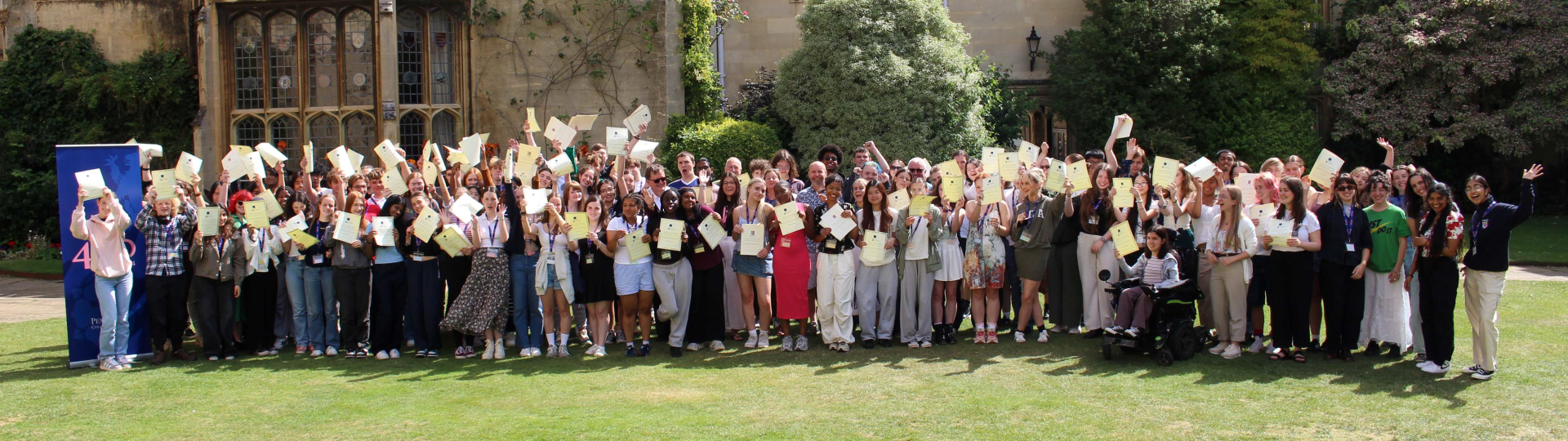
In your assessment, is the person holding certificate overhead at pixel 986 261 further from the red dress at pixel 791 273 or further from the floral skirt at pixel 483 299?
the floral skirt at pixel 483 299

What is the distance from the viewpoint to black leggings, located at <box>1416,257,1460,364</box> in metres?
7.79

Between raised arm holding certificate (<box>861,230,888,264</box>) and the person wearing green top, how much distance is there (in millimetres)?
3781

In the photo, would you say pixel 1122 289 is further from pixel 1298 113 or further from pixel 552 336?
pixel 1298 113

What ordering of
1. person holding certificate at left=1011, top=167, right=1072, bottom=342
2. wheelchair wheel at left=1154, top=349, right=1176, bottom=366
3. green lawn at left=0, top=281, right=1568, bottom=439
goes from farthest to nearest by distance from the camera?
person holding certificate at left=1011, top=167, right=1072, bottom=342
wheelchair wheel at left=1154, top=349, right=1176, bottom=366
green lawn at left=0, top=281, right=1568, bottom=439

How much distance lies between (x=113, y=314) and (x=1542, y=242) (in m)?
19.3

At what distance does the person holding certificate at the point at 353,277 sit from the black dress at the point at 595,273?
184 centimetres

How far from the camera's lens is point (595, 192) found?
9.74 meters

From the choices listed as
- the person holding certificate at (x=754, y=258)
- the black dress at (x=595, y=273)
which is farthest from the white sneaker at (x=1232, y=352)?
the black dress at (x=595, y=273)

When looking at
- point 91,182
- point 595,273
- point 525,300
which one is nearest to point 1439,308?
point 595,273

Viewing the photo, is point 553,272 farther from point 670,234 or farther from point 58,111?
point 58,111

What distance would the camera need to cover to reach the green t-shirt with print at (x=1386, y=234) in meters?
→ 8.48

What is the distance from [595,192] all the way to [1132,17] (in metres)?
12.8

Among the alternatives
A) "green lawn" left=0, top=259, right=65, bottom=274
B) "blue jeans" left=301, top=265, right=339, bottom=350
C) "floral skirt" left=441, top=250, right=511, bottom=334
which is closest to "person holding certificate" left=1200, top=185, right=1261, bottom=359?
"floral skirt" left=441, top=250, right=511, bottom=334

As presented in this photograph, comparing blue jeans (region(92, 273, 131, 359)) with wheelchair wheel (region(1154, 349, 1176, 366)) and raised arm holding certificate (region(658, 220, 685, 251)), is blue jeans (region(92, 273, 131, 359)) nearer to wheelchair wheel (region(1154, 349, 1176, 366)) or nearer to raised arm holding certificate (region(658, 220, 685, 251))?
raised arm holding certificate (region(658, 220, 685, 251))
